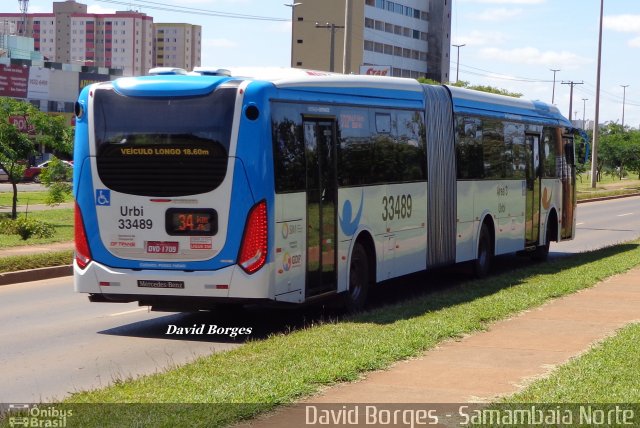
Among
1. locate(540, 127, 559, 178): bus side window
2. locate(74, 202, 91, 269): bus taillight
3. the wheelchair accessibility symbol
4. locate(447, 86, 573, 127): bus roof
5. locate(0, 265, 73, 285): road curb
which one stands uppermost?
locate(447, 86, 573, 127): bus roof

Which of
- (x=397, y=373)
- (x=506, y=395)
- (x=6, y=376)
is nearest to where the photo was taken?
(x=506, y=395)

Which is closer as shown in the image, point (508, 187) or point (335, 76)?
point (335, 76)

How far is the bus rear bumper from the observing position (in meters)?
12.5

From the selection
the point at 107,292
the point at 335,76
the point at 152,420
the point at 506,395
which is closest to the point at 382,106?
the point at 335,76

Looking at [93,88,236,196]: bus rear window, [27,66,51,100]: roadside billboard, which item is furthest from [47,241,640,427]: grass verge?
[27,66,51,100]: roadside billboard

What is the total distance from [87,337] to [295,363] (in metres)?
3.87

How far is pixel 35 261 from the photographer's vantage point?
19562 millimetres

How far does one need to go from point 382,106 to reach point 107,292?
5.02 m

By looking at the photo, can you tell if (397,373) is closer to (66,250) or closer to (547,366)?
(547,366)

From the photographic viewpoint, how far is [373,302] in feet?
55.0

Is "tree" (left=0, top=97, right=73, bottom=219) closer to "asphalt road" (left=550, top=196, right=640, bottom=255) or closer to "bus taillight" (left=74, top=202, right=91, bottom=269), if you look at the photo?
"asphalt road" (left=550, top=196, right=640, bottom=255)

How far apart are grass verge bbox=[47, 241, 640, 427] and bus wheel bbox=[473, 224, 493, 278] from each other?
3345 mm

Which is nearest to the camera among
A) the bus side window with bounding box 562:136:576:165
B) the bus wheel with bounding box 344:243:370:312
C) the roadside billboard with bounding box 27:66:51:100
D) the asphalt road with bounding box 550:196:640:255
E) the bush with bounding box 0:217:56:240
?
the bus wheel with bounding box 344:243:370:312

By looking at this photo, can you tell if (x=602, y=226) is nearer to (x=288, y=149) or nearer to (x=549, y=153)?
(x=549, y=153)
